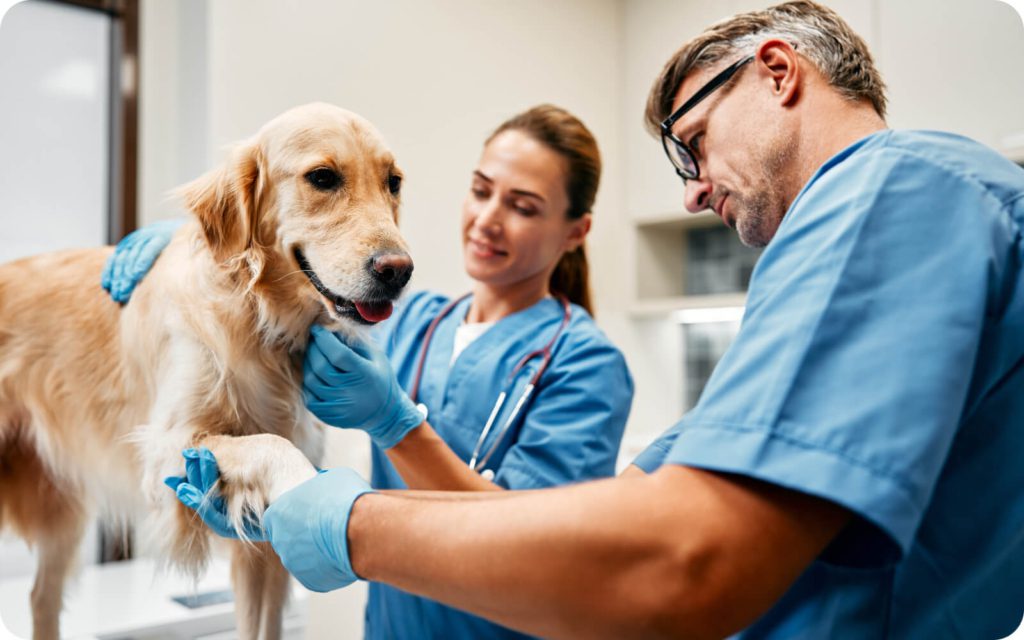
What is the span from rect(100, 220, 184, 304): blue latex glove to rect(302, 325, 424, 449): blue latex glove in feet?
0.90

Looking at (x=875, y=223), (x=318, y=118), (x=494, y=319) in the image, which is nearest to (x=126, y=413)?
(x=318, y=118)

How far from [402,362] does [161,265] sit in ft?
1.82

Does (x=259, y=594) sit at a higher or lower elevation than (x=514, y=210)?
lower

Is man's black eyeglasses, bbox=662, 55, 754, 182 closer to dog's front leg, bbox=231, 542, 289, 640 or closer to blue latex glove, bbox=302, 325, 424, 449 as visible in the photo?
Answer: blue latex glove, bbox=302, 325, 424, 449

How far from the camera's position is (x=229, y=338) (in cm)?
92

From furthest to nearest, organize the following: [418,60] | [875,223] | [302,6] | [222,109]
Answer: [418,60], [302,6], [222,109], [875,223]

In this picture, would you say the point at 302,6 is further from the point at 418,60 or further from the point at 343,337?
the point at 343,337

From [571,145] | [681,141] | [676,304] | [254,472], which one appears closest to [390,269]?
[254,472]

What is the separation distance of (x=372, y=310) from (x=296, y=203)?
0.18 m

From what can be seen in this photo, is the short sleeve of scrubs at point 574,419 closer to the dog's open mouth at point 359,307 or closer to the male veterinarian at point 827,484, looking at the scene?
the dog's open mouth at point 359,307

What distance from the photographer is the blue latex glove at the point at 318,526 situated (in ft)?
2.20

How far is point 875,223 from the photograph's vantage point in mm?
548

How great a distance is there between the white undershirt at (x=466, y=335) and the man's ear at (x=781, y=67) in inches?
29.0

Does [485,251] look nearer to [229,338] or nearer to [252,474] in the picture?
[229,338]
